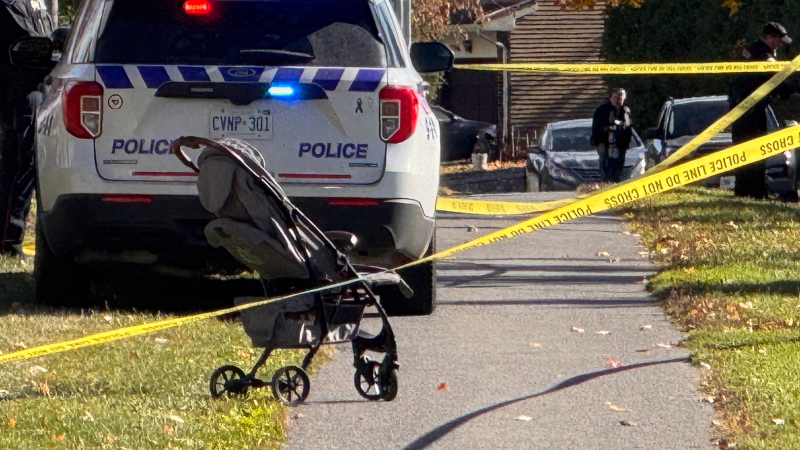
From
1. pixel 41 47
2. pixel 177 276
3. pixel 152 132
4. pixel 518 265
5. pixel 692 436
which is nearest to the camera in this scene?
pixel 692 436

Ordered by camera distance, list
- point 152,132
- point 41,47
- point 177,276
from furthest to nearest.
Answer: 1. point 177,276
2. point 41,47
3. point 152,132

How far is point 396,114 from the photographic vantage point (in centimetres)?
738

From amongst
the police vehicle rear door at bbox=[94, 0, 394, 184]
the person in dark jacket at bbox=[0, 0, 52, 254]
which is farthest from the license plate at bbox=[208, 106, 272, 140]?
the person in dark jacket at bbox=[0, 0, 52, 254]

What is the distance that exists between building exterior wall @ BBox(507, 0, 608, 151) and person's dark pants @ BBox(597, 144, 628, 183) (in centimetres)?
1463

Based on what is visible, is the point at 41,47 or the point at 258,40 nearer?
the point at 258,40

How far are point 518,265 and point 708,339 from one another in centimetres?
340

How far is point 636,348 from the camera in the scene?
7.32 metres

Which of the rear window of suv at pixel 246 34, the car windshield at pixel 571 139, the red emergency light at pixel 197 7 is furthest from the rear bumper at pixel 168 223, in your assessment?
the car windshield at pixel 571 139

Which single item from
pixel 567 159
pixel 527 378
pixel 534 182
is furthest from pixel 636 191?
pixel 534 182

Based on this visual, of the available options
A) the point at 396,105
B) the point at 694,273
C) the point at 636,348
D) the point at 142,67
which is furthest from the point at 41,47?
the point at 694,273

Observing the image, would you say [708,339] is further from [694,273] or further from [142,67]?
[142,67]

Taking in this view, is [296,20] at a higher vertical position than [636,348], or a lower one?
higher

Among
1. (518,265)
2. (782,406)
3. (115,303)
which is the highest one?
(782,406)

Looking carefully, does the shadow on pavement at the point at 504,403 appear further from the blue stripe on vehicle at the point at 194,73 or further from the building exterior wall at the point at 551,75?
the building exterior wall at the point at 551,75
